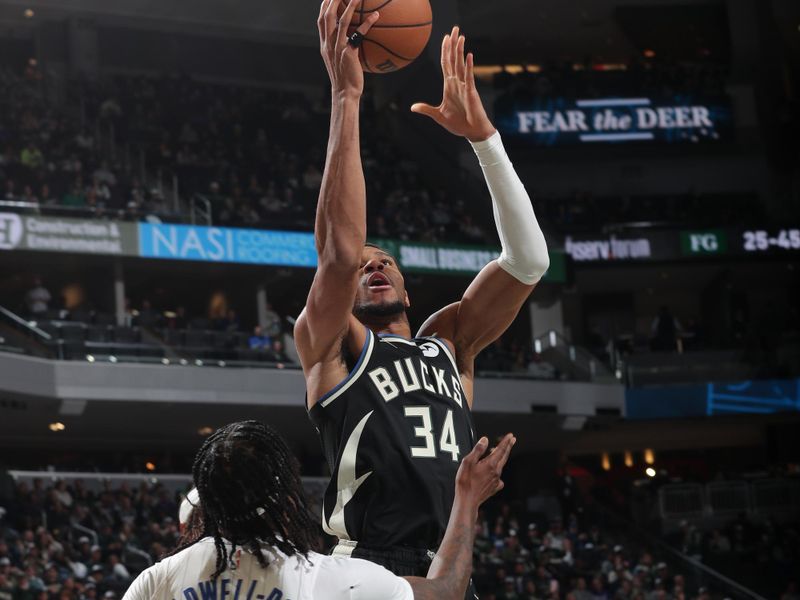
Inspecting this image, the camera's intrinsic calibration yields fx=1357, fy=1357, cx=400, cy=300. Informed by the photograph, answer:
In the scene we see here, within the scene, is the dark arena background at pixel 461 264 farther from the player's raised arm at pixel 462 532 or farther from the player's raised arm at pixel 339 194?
the player's raised arm at pixel 462 532

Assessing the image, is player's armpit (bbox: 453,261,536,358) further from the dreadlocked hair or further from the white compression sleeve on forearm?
the dreadlocked hair

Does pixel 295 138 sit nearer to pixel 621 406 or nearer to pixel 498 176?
pixel 621 406

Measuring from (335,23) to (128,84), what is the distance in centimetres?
2426

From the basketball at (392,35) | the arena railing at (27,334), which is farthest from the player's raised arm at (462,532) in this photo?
the arena railing at (27,334)

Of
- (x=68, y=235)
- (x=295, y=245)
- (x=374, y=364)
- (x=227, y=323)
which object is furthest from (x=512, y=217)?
(x=295, y=245)

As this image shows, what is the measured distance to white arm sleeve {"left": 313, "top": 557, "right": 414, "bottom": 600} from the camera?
274cm

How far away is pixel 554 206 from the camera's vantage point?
2880cm

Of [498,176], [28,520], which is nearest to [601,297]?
[28,520]

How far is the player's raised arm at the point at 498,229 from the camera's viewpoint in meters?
4.16

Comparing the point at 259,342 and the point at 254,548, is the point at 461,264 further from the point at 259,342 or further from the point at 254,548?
the point at 254,548

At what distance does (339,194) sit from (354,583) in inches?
50.0

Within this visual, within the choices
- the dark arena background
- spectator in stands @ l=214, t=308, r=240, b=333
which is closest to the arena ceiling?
the dark arena background

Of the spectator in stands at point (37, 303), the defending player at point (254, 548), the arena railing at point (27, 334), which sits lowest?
the defending player at point (254, 548)

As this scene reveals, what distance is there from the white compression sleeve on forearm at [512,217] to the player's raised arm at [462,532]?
133cm
